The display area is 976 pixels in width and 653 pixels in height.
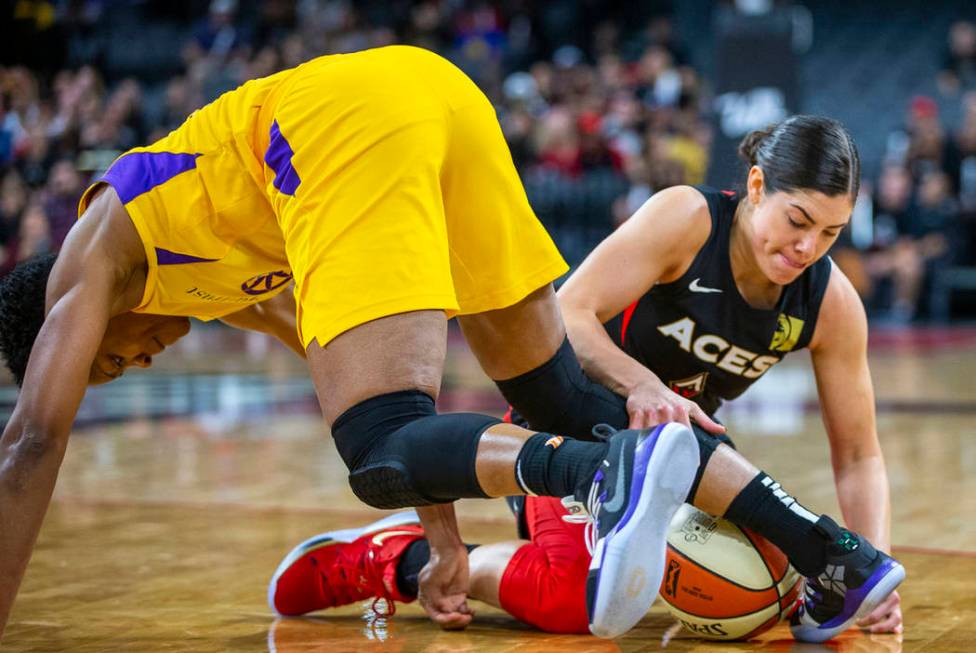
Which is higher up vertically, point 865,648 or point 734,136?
point 865,648

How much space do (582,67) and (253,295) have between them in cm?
1194

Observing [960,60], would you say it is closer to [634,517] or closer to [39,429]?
[634,517]

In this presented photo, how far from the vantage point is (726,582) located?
2908mm

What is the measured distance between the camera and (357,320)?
2488 millimetres

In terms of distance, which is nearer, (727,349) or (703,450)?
(703,450)

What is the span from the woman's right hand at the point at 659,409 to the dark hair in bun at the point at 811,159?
0.54 metres

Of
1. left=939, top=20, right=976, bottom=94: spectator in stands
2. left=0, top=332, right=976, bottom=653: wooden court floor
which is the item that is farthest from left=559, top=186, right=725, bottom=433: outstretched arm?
left=939, top=20, right=976, bottom=94: spectator in stands

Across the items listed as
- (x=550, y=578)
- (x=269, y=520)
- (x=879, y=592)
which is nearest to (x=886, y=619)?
(x=879, y=592)

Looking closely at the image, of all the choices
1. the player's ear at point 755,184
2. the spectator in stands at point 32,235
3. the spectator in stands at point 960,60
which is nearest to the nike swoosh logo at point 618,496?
the player's ear at point 755,184

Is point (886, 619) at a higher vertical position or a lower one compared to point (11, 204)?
higher

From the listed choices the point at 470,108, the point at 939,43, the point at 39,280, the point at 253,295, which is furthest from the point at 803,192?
the point at 939,43

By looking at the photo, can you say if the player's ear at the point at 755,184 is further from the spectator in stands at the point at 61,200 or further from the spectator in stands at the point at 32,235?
the spectator in stands at the point at 61,200

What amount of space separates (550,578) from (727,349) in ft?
2.26

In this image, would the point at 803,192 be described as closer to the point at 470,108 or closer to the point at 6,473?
the point at 470,108
